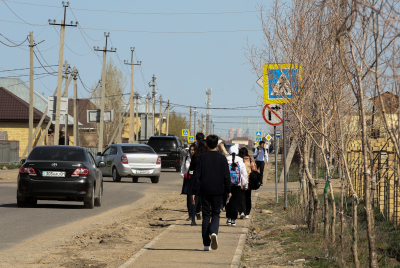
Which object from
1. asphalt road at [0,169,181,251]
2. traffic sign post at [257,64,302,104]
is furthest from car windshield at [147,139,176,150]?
traffic sign post at [257,64,302,104]

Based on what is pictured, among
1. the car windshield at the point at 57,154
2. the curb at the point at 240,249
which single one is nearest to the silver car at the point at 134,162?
the car windshield at the point at 57,154

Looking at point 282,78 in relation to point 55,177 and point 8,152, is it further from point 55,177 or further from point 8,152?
point 8,152

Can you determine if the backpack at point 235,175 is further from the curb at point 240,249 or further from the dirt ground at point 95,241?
the dirt ground at point 95,241

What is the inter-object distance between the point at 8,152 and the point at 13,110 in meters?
9.42

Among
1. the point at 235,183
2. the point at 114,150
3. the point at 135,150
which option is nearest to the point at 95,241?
the point at 235,183

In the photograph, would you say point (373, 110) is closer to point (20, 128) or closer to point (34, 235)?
point (34, 235)

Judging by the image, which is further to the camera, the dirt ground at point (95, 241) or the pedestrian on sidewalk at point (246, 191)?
the pedestrian on sidewalk at point (246, 191)

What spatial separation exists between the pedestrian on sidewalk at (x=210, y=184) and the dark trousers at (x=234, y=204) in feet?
9.59

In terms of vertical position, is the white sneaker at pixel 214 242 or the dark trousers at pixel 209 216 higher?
the dark trousers at pixel 209 216

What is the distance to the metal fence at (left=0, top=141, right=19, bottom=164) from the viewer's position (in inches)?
1720

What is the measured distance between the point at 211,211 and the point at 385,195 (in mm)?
6282

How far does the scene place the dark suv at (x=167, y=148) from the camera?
112 feet

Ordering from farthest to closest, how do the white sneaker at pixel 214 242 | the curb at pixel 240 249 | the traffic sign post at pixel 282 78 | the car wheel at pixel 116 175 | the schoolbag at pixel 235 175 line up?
1. the car wheel at pixel 116 175
2. the schoolbag at pixel 235 175
3. the traffic sign post at pixel 282 78
4. the white sneaker at pixel 214 242
5. the curb at pixel 240 249

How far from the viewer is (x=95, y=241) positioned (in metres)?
10.1
